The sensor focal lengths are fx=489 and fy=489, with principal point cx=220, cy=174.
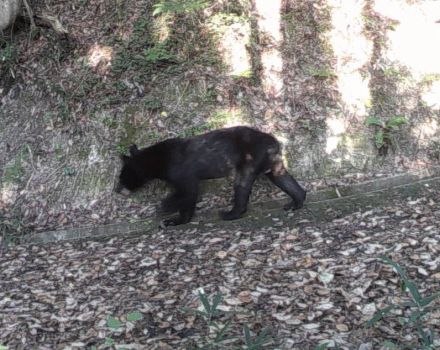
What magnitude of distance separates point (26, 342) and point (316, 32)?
21.4 ft

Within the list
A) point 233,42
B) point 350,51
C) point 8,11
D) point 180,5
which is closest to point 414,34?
point 350,51

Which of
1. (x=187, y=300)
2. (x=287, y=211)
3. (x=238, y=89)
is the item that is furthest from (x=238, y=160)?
(x=187, y=300)

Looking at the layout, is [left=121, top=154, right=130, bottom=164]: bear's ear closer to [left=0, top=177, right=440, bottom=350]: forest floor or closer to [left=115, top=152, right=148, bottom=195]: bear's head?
[left=115, top=152, right=148, bottom=195]: bear's head

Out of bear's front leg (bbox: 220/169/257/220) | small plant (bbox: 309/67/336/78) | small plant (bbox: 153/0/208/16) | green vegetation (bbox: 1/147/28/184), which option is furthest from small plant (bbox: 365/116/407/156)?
green vegetation (bbox: 1/147/28/184)

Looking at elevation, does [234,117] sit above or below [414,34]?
below

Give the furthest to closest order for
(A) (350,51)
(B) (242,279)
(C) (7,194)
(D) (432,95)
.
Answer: (A) (350,51) → (D) (432,95) → (C) (7,194) → (B) (242,279)

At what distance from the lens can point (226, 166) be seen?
6660mm

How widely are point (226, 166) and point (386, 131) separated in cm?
264

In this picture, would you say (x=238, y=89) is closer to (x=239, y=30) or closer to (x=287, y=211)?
(x=239, y=30)

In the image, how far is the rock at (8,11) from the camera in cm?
789

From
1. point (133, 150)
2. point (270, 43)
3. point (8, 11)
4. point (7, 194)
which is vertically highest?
point (8, 11)

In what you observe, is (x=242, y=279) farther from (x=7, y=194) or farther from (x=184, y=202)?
(x=7, y=194)

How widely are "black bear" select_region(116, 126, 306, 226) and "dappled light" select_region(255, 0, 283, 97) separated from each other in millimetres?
1575

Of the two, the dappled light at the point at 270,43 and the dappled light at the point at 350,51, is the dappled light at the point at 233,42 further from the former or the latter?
the dappled light at the point at 350,51
